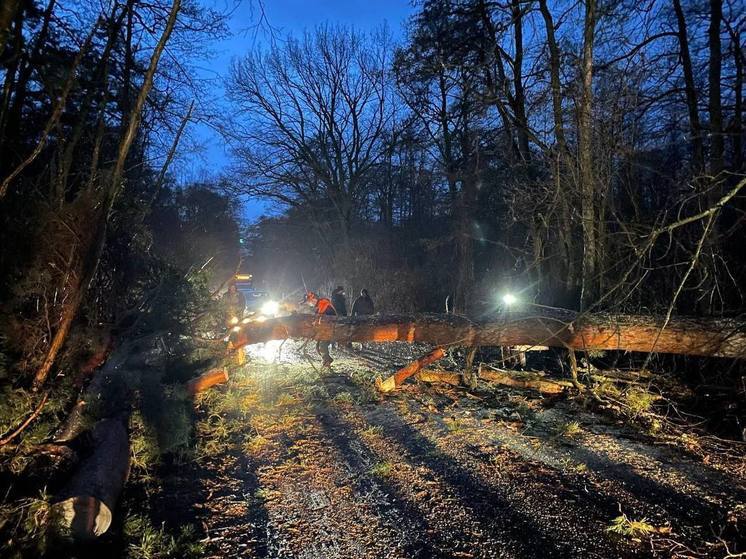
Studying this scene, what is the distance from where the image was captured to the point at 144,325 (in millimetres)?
7422

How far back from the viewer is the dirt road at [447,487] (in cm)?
318

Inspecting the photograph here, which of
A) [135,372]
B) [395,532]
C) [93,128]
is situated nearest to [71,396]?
[135,372]

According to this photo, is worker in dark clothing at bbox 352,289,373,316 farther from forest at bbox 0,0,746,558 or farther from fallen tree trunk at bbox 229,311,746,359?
fallen tree trunk at bbox 229,311,746,359

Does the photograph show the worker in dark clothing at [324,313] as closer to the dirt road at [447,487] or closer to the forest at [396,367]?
the forest at [396,367]

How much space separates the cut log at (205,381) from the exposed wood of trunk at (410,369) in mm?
2672

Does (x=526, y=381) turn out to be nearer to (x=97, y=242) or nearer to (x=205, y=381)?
(x=205, y=381)

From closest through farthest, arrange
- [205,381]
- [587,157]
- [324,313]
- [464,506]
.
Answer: [464,506] → [205,381] → [587,157] → [324,313]

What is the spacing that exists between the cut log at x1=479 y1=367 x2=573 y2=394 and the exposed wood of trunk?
1086 mm

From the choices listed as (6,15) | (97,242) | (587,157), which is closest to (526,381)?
(587,157)

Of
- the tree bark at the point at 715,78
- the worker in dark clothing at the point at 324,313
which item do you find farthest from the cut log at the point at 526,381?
the tree bark at the point at 715,78

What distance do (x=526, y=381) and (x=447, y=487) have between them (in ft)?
11.6

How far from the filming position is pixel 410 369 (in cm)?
696

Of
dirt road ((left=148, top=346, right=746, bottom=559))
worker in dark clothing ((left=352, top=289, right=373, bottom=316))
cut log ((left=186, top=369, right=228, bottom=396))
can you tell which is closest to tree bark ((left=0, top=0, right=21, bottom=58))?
dirt road ((left=148, top=346, right=746, bottom=559))

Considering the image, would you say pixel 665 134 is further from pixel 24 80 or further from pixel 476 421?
pixel 24 80
